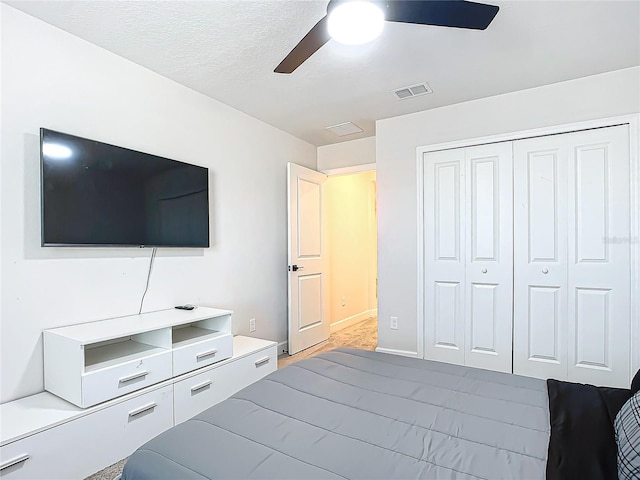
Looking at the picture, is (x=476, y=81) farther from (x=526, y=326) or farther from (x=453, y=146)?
(x=526, y=326)

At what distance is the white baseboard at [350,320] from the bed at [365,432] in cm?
341

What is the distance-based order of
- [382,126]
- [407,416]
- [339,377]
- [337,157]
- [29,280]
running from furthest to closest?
1. [337,157]
2. [382,126]
3. [29,280]
4. [339,377]
5. [407,416]

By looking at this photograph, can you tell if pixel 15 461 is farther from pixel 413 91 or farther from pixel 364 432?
pixel 413 91

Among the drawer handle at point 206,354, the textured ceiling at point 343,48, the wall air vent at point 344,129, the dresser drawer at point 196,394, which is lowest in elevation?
the dresser drawer at point 196,394

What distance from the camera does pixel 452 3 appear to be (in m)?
1.46

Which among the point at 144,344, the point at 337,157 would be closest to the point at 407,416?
the point at 144,344

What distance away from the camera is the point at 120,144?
8.19 feet

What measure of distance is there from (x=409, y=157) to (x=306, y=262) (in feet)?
5.24

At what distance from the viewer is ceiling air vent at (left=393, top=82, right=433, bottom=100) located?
2.96 meters

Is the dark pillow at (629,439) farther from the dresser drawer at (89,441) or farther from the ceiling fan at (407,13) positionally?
the dresser drawer at (89,441)

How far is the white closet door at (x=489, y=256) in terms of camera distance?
3.13 metres

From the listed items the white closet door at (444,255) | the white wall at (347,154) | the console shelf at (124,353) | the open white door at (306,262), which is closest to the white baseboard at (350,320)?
the open white door at (306,262)

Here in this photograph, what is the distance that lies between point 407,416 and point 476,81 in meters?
2.63

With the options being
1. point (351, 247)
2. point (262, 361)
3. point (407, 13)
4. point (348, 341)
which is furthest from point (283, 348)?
point (407, 13)
